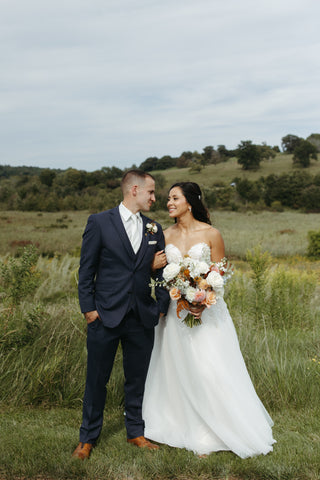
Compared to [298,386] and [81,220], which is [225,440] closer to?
[298,386]

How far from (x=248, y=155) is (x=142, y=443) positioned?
9226 centimetres

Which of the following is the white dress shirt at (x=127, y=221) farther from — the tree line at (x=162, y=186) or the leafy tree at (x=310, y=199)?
the leafy tree at (x=310, y=199)

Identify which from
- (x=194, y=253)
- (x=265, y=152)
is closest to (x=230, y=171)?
(x=265, y=152)

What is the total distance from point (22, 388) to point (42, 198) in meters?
43.7

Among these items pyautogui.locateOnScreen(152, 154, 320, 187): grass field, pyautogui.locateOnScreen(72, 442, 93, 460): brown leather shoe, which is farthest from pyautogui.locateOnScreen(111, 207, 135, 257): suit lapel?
pyautogui.locateOnScreen(152, 154, 320, 187): grass field

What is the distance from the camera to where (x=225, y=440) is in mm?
3805

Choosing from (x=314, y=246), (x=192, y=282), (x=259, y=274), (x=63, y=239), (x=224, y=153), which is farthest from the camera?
(x=224, y=153)

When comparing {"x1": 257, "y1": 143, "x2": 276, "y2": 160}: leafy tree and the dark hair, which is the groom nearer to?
the dark hair

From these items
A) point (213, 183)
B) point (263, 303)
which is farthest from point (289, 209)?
point (263, 303)

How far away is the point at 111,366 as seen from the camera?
385cm

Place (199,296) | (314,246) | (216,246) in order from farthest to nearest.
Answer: (314,246) → (216,246) → (199,296)

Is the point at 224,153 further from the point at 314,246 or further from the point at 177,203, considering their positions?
the point at 177,203

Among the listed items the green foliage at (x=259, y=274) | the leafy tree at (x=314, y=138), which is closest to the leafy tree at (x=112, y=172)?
the green foliage at (x=259, y=274)

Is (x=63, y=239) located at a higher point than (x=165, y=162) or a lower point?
lower
